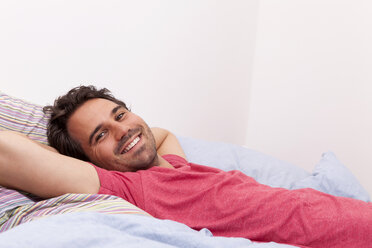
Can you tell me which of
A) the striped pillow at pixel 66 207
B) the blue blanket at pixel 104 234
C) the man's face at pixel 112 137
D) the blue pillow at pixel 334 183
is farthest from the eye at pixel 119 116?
the blue pillow at pixel 334 183

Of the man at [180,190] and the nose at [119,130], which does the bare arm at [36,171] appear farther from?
the nose at [119,130]

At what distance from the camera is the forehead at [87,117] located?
1.35 metres

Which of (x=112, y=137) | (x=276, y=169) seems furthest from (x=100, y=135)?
(x=276, y=169)

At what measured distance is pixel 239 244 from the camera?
961 millimetres

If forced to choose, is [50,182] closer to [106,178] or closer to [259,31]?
[106,178]

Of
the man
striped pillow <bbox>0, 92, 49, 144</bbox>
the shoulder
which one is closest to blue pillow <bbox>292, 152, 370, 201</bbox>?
the man

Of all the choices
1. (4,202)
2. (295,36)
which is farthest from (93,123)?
(295,36)

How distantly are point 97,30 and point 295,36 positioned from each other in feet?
3.92

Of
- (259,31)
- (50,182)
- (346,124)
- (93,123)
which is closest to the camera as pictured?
(50,182)

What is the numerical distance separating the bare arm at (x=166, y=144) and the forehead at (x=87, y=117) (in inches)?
12.1

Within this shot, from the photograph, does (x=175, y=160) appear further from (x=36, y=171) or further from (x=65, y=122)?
(x=36, y=171)

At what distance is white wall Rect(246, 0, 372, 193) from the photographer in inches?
85.4

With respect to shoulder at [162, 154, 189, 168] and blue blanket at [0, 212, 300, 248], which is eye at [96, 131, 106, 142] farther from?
blue blanket at [0, 212, 300, 248]

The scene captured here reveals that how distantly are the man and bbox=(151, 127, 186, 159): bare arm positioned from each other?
0.86 feet
